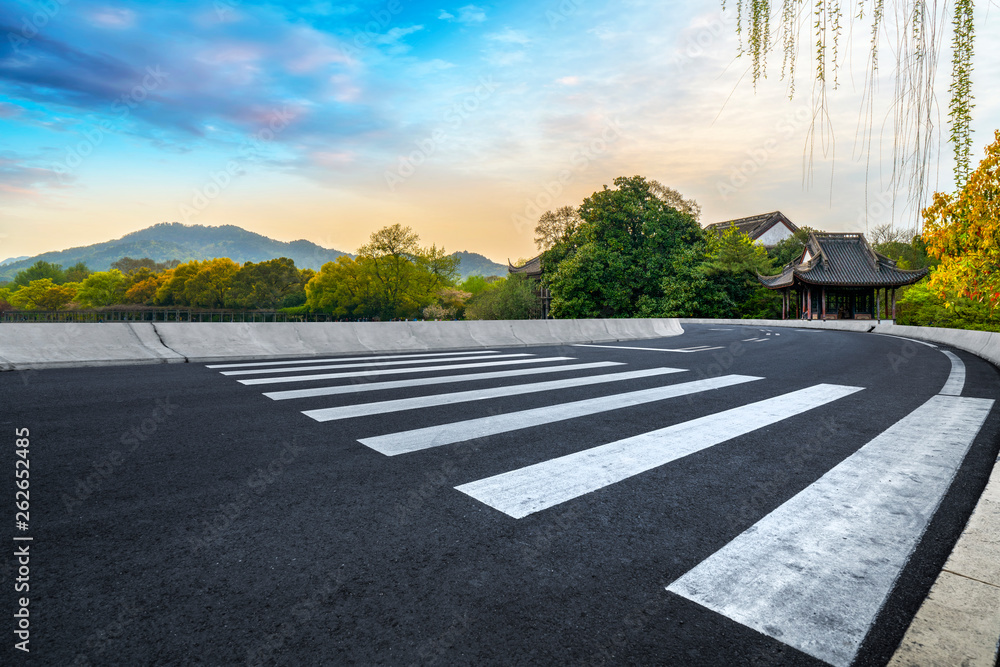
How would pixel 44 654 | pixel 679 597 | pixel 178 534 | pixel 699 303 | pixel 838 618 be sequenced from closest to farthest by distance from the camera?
pixel 44 654, pixel 838 618, pixel 679 597, pixel 178 534, pixel 699 303

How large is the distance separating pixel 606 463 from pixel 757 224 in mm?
75010

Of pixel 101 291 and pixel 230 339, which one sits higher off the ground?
pixel 101 291

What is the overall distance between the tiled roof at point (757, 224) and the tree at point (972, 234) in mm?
58533

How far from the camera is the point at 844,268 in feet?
142

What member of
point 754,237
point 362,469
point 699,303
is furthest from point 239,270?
point 362,469

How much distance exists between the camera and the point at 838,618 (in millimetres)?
1827

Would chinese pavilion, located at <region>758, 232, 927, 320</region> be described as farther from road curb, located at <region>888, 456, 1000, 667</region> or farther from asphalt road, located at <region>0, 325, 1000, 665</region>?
road curb, located at <region>888, 456, 1000, 667</region>

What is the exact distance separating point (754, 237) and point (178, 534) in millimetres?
73217

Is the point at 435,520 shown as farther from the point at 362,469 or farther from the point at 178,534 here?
the point at 178,534

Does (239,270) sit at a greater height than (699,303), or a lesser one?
greater

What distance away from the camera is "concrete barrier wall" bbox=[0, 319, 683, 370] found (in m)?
8.59

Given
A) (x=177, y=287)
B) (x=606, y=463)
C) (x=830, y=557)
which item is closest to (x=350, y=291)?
(x=177, y=287)

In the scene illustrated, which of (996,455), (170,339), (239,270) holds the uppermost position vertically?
(239,270)

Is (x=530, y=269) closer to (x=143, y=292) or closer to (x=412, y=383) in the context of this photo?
(x=412, y=383)
